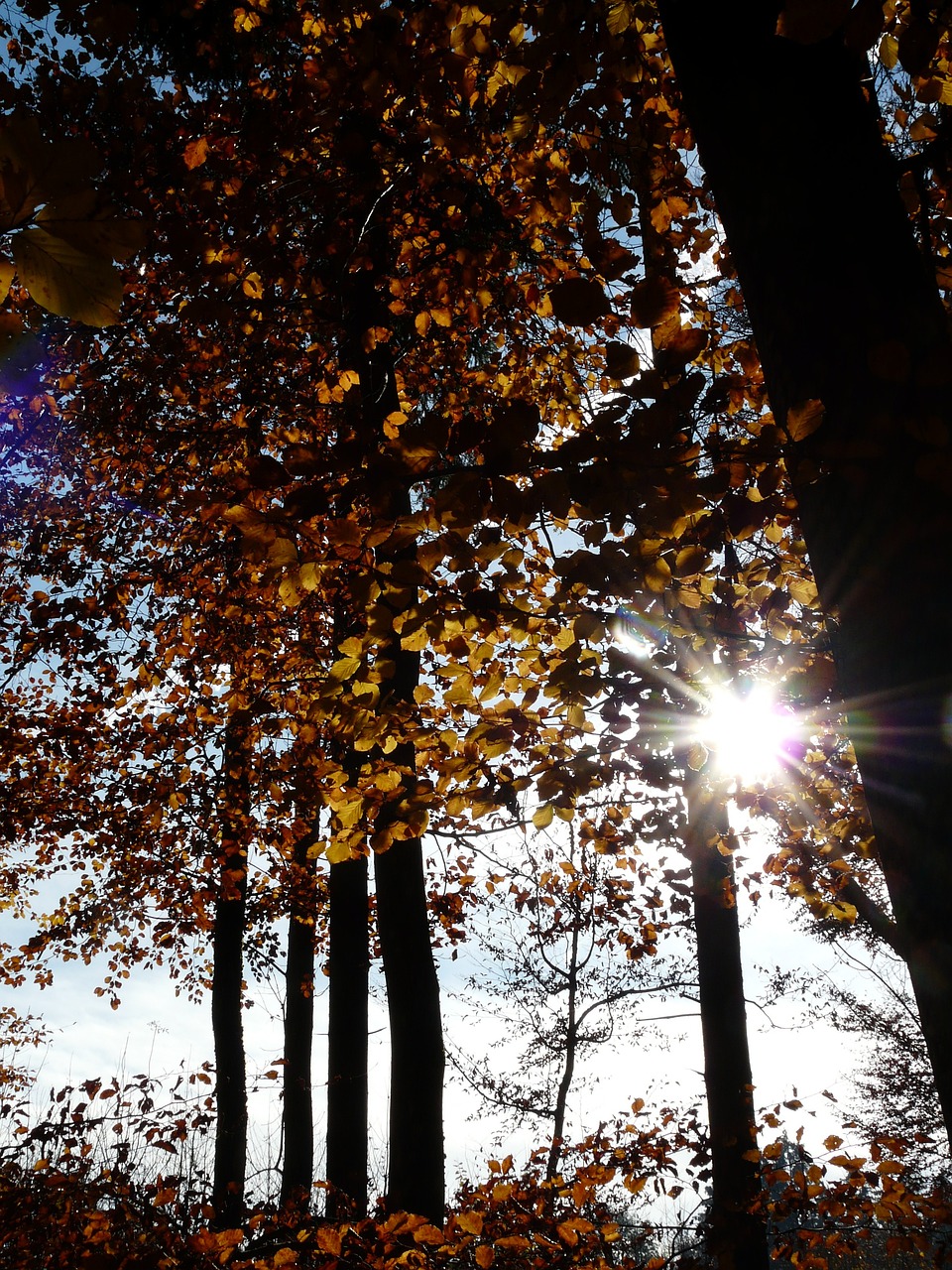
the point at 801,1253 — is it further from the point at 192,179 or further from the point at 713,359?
the point at 192,179

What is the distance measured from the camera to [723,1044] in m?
4.91

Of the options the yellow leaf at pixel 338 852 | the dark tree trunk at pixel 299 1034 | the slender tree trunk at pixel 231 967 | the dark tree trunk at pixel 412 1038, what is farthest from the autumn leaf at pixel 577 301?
the dark tree trunk at pixel 299 1034

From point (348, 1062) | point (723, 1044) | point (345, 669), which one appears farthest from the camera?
point (348, 1062)

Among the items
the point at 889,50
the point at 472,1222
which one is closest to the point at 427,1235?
the point at 472,1222

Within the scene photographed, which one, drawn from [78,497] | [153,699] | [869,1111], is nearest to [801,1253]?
[153,699]

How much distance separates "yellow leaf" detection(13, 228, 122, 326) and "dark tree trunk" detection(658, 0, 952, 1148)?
1.34 metres

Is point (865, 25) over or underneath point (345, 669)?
over

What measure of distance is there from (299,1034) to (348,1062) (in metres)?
3.67

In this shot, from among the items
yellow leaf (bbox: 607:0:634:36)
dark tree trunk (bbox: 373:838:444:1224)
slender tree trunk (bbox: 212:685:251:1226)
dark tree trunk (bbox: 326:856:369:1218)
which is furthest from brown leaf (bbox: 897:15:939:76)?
slender tree trunk (bbox: 212:685:251:1226)

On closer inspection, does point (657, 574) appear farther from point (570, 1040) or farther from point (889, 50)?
point (570, 1040)

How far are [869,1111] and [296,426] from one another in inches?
783

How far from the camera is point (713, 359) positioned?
412 centimetres

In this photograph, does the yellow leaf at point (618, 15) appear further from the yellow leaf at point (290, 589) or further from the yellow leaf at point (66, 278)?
the yellow leaf at point (66, 278)

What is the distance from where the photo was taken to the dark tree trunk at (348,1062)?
6223mm
